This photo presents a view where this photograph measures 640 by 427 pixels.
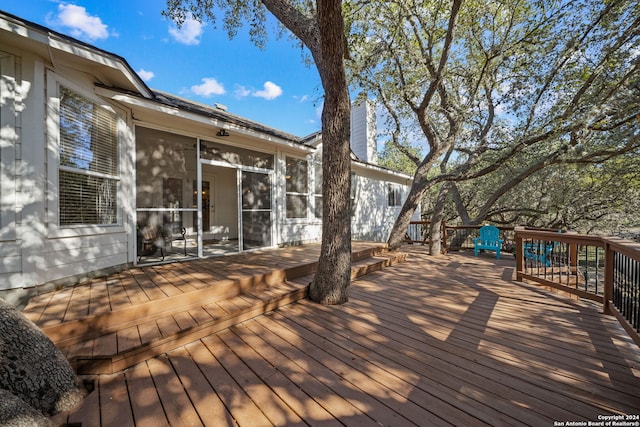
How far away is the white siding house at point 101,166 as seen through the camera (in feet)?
8.56

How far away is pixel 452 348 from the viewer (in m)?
2.33

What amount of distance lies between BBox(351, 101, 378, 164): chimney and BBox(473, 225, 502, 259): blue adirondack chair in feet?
17.6

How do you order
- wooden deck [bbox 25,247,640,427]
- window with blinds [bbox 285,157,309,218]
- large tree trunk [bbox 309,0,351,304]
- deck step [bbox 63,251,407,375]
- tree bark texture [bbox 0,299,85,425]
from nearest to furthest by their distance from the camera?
1. tree bark texture [bbox 0,299,85,425]
2. wooden deck [bbox 25,247,640,427]
3. deck step [bbox 63,251,407,375]
4. large tree trunk [bbox 309,0,351,304]
5. window with blinds [bbox 285,157,309,218]

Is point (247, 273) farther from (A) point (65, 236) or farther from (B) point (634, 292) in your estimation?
(B) point (634, 292)

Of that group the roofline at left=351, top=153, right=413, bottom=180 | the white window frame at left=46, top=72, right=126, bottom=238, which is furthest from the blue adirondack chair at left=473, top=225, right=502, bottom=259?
the white window frame at left=46, top=72, right=126, bottom=238

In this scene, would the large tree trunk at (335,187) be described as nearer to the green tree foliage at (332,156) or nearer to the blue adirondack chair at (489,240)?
the green tree foliage at (332,156)

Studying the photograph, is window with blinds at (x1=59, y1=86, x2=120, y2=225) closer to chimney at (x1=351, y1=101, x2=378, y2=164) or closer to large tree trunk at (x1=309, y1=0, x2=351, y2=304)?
large tree trunk at (x1=309, y1=0, x2=351, y2=304)

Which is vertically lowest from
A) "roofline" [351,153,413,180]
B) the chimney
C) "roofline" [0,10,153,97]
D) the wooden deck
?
the wooden deck

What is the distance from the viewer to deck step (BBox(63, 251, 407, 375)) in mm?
1948

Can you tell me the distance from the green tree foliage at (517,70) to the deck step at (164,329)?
471 cm

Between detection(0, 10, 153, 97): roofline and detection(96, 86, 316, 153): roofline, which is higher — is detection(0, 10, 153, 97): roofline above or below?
above

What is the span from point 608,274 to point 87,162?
6.84 meters

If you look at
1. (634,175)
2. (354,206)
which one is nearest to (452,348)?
(354,206)

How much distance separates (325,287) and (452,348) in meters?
1.61
